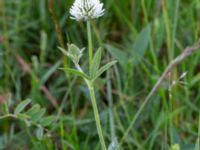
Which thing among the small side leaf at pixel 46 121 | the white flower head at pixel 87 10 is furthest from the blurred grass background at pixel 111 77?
the white flower head at pixel 87 10

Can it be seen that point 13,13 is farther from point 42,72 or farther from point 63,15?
point 42,72

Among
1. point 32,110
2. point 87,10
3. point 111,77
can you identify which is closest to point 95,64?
point 87,10

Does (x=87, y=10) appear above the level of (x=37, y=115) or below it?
above

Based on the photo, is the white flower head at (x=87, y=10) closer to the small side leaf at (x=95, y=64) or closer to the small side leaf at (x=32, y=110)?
the small side leaf at (x=95, y=64)

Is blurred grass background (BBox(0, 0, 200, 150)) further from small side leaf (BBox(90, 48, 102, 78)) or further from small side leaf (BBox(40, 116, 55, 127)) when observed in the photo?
small side leaf (BBox(90, 48, 102, 78))

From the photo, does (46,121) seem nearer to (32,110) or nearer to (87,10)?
(32,110)

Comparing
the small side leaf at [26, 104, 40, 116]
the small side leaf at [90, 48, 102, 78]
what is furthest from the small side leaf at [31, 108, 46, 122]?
the small side leaf at [90, 48, 102, 78]

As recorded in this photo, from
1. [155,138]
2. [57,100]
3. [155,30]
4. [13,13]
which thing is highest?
[13,13]

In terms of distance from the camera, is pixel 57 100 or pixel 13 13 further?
pixel 13 13

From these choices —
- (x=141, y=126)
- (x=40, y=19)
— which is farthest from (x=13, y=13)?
(x=141, y=126)
